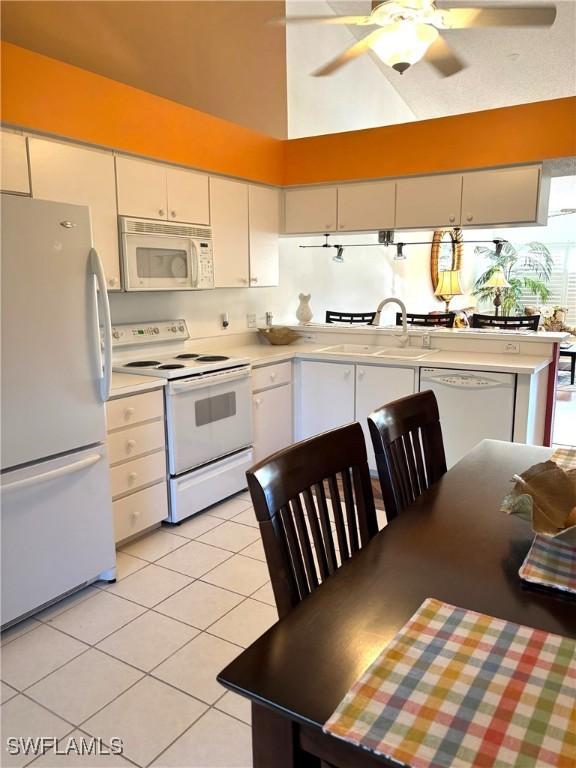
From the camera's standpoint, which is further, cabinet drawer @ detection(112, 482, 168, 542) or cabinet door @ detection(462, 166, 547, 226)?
cabinet door @ detection(462, 166, 547, 226)

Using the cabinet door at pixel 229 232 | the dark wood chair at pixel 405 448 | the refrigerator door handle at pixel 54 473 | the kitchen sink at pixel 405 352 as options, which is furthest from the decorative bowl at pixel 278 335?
the dark wood chair at pixel 405 448

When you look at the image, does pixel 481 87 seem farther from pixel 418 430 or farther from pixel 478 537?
pixel 478 537

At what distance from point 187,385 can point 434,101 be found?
5.63 m

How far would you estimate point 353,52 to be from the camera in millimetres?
2814

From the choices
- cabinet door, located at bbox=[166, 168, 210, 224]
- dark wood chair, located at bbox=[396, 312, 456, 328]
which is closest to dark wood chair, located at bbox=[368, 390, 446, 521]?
cabinet door, located at bbox=[166, 168, 210, 224]

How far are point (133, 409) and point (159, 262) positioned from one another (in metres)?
1.01

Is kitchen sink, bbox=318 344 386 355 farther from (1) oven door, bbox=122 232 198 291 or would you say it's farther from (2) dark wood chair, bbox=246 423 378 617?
(2) dark wood chair, bbox=246 423 378 617

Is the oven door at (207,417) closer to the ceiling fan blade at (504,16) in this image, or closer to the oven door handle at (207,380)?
the oven door handle at (207,380)

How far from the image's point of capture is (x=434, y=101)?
681 cm

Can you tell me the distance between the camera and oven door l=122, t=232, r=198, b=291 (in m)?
3.14

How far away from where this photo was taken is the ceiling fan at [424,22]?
232 centimetres

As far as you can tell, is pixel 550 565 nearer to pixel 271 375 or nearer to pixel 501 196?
pixel 271 375

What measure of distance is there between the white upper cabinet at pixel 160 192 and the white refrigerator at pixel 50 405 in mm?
943

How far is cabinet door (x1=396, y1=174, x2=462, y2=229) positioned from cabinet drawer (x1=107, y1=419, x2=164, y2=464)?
89.8 inches
